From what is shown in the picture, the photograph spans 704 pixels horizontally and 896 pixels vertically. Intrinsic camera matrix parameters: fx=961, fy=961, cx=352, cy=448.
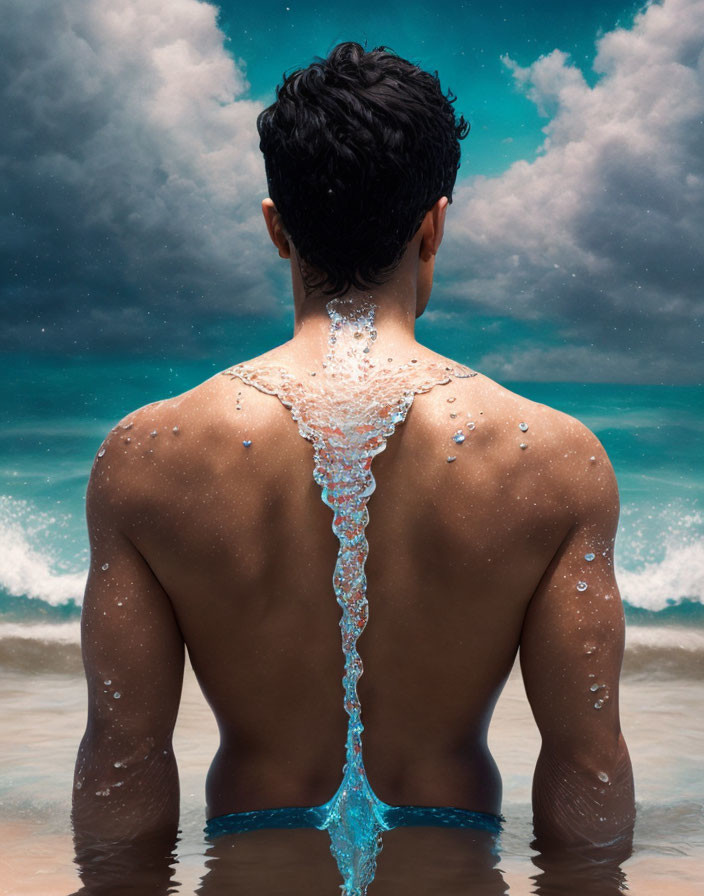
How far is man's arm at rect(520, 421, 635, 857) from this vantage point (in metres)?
1.36

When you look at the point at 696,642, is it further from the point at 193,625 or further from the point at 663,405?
the point at 663,405

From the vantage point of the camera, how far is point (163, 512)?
4.39 ft

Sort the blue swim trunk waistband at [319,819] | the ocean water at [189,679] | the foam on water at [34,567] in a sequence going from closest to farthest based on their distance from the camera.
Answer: the blue swim trunk waistband at [319,819] → the ocean water at [189,679] → the foam on water at [34,567]

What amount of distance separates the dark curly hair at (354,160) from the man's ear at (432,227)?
17 mm

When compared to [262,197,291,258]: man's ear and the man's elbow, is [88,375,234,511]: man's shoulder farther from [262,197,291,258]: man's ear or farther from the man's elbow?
the man's elbow

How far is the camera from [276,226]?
1499 millimetres

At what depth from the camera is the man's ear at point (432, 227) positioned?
1.49 m

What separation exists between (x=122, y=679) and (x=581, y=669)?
0.66 m

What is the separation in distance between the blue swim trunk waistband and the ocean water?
0.07m

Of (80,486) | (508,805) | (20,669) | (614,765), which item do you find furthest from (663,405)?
(614,765)

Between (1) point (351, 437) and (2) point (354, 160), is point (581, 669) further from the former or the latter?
(2) point (354, 160)

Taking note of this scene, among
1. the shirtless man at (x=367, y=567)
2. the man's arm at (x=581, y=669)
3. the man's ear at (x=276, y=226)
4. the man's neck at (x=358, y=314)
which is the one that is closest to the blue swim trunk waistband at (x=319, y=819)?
the shirtless man at (x=367, y=567)

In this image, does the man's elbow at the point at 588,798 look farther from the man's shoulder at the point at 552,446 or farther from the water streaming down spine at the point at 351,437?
the man's shoulder at the point at 552,446

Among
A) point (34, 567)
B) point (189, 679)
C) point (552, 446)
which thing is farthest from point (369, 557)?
point (34, 567)
